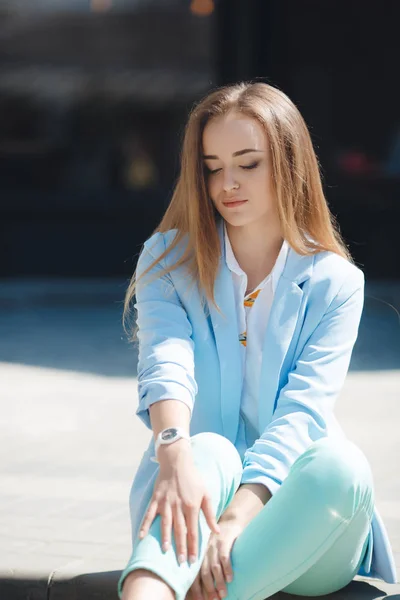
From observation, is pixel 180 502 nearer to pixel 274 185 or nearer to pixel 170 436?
pixel 170 436

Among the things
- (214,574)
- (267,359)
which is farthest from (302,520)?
(267,359)

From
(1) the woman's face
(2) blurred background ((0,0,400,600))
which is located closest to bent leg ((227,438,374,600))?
(1) the woman's face

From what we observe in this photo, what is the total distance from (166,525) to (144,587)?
162mm

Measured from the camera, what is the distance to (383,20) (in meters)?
10.5

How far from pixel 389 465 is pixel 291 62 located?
21.5 feet

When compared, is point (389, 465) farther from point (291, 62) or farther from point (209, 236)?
point (291, 62)

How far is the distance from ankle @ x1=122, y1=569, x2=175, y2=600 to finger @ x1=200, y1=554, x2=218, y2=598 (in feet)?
0.51

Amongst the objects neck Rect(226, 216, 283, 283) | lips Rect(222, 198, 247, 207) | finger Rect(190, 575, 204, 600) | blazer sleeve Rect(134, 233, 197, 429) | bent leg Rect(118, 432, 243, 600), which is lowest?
finger Rect(190, 575, 204, 600)

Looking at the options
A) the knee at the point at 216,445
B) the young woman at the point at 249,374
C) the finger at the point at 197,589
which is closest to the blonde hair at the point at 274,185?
the young woman at the point at 249,374

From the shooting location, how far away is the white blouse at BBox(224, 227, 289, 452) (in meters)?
3.06

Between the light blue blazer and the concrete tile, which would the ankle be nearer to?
the light blue blazer

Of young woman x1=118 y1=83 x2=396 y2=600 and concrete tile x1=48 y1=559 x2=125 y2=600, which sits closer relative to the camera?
young woman x1=118 y1=83 x2=396 y2=600

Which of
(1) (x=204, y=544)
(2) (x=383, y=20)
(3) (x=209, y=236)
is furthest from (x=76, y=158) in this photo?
(1) (x=204, y=544)

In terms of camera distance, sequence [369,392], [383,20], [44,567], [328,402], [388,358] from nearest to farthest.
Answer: [328,402] → [44,567] → [369,392] → [388,358] → [383,20]
